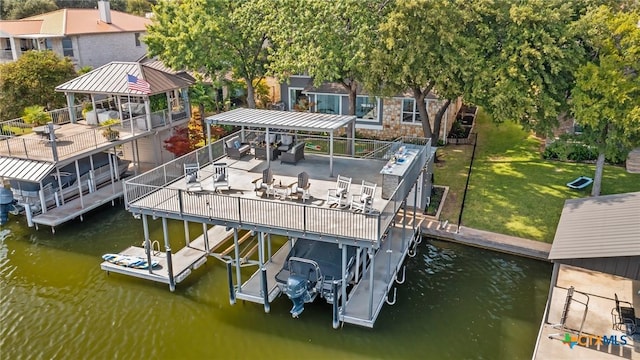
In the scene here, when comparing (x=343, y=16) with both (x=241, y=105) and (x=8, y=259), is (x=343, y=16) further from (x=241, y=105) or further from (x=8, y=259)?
(x=8, y=259)

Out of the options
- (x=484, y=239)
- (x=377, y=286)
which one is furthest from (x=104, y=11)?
(x=484, y=239)

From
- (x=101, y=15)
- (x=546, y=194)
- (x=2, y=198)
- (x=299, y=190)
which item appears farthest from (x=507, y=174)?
(x=101, y=15)

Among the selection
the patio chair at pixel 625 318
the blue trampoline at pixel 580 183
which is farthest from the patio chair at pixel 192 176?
the blue trampoline at pixel 580 183

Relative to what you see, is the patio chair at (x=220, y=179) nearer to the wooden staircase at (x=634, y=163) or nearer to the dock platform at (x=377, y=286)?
the dock platform at (x=377, y=286)

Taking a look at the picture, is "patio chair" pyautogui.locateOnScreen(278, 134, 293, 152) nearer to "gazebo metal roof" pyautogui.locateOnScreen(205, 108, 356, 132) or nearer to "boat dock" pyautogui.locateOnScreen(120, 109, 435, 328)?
"boat dock" pyautogui.locateOnScreen(120, 109, 435, 328)

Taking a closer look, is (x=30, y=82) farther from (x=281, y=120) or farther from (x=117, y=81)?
(x=281, y=120)

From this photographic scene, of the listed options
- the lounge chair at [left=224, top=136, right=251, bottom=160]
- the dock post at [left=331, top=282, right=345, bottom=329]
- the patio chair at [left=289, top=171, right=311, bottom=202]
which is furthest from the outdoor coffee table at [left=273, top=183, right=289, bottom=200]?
the lounge chair at [left=224, top=136, right=251, bottom=160]
